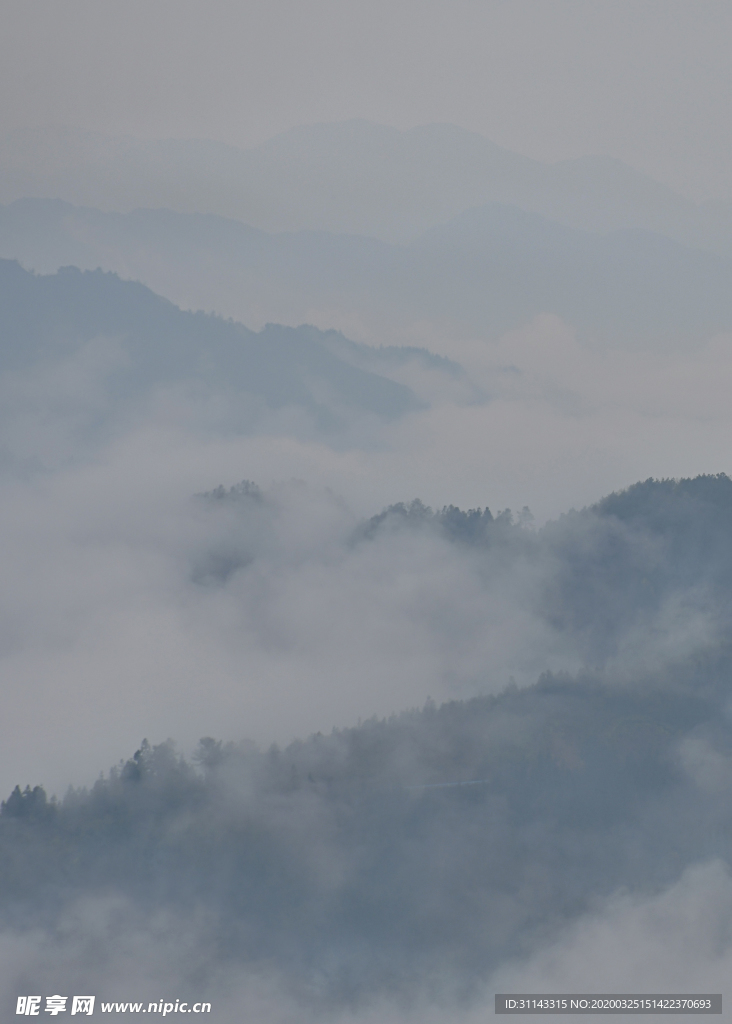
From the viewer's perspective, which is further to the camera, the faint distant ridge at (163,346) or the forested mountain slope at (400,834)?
the faint distant ridge at (163,346)

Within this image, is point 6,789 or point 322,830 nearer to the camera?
point 322,830

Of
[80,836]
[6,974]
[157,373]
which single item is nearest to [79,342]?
[157,373]

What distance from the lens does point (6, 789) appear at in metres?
85.8

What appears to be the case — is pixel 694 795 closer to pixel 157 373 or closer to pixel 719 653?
pixel 719 653

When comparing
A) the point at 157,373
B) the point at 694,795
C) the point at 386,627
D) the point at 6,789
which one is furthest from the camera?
the point at 157,373

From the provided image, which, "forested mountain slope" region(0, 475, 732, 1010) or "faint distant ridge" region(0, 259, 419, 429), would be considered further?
"faint distant ridge" region(0, 259, 419, 429)

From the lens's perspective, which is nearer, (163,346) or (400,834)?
(400,834)

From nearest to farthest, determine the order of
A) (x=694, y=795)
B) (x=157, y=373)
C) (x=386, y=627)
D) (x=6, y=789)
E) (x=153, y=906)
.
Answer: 1. (x=153, y=906)
2. (x=694, y=795)
3. (x=6, y=789)
4. (x=386, y=627)
5. (x=157, y=373)

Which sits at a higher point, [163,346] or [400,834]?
[163,346]

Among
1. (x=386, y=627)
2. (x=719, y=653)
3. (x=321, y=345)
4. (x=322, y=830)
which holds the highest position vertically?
(x=321, y=345)

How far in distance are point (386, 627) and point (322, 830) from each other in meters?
35.0

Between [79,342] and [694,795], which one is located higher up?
[79,342]

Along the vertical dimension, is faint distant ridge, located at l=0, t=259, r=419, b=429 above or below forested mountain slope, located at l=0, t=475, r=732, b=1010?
above

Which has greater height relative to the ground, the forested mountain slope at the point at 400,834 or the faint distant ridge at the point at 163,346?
the faint distant ridge at the point at 163,346
